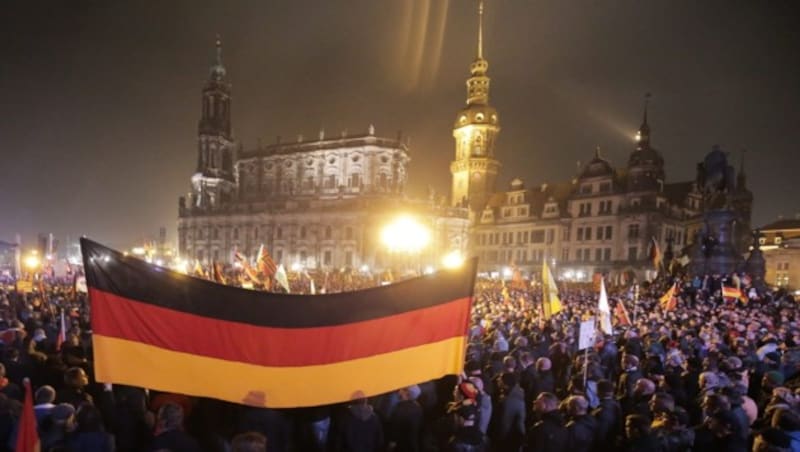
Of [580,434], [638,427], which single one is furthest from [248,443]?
[638,427]

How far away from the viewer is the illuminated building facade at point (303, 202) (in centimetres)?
6688

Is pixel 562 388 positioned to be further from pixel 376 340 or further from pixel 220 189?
pixel 220 189

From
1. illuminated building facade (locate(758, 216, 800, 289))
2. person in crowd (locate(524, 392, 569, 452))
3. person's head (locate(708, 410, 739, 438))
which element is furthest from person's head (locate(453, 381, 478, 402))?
illuminated building facade (locate(758, 216, 800, 289))

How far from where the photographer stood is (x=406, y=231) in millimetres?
58219

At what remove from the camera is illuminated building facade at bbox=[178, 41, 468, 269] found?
219 feet

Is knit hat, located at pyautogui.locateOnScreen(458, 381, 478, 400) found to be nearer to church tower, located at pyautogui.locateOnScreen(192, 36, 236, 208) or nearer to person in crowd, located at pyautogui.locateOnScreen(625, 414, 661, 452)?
Answer: person in crowd, located at pyautogui.locateOnScreen(625, 414, 661, 452)

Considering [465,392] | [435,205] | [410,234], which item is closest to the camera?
[465,392]

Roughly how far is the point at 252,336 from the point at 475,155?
234 feet

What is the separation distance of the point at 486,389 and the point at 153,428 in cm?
433

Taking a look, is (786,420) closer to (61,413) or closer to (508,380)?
(508,380)

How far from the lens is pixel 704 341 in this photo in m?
10.9

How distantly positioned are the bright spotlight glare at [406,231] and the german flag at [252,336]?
5329 centimetres

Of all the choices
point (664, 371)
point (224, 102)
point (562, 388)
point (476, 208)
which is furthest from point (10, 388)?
point (224, 102)

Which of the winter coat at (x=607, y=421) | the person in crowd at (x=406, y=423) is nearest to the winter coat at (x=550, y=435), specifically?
the winter coat at (x=607, y=421)
